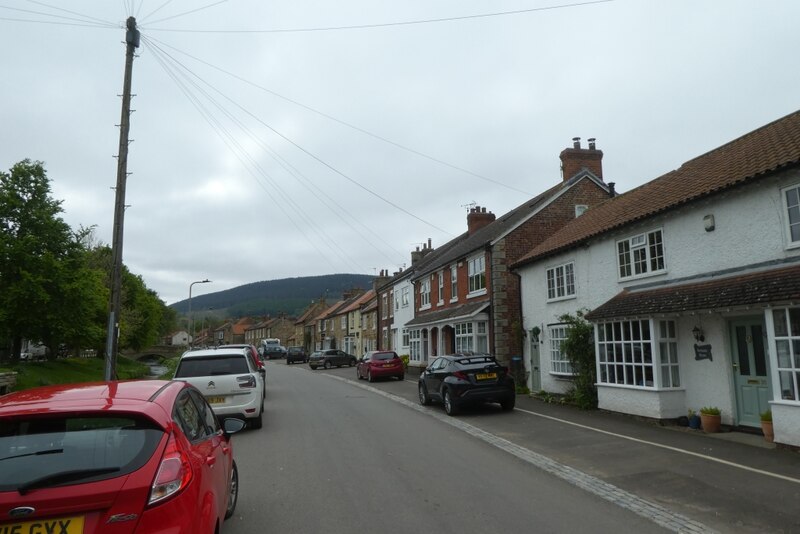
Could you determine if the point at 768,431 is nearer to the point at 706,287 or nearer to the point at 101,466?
the point at 706,287

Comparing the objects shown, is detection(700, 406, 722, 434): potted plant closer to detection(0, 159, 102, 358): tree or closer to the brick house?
the brick house

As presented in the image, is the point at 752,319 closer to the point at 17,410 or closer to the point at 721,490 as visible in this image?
the point at 721,490

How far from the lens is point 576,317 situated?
16.4 m

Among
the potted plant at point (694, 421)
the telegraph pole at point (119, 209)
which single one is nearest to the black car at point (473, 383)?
the potted plant at point (694, 421)

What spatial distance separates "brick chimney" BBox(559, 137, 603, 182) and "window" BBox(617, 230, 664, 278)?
1032cm

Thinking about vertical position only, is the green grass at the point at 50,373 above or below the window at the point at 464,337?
below

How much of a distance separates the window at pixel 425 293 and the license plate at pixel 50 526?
93.4ft

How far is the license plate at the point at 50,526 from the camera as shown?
2.82 meters

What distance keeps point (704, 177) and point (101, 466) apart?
13465mm

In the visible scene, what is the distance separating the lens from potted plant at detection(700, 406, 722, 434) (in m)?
10.7

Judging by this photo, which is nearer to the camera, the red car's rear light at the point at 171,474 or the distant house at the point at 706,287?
the red car's rear light at the point at 171,474

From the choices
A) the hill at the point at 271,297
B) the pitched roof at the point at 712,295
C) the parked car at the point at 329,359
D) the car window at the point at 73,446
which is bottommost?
the parked car at the point at 329,359

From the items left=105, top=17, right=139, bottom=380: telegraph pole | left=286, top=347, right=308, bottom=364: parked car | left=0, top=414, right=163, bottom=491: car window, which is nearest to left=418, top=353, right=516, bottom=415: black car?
left=105, top=17, right=139, bottom=380: telegraph pole

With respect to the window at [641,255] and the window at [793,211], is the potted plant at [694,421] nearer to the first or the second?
the window at [641,255]
